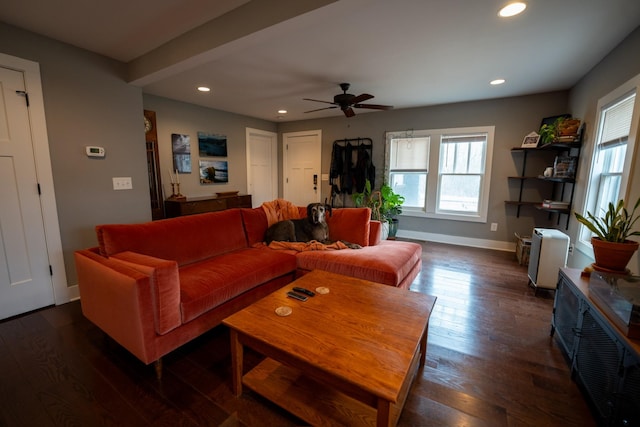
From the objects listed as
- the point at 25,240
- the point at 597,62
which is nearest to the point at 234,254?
the point at 25,240

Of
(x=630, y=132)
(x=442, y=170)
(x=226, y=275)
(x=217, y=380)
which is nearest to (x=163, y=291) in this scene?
(x=226, y=275)

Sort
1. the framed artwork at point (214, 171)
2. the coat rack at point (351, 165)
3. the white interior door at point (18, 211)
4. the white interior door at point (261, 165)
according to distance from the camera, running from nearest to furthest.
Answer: the white interior door at point (18, 211) → the framed artwork at point (214, 171) → the coat rack at point (351, 165) → the white interior door at point (261, 165)

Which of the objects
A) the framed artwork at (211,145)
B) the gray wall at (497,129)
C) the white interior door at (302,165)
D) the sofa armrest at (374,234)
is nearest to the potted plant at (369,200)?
the gray wall at (497,129)

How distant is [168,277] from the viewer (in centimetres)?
151

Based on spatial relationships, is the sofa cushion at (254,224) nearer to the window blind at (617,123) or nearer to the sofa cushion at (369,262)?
the sofa cushion at (369,262)

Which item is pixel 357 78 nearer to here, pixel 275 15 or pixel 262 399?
pixel 275 15

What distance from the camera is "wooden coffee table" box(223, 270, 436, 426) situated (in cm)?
103

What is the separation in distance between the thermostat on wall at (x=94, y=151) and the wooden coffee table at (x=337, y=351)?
2.41 metres

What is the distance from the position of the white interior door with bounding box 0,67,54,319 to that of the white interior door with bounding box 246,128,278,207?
10.9ft

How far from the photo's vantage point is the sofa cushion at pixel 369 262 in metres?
2.18

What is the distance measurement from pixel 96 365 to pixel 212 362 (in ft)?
2.36

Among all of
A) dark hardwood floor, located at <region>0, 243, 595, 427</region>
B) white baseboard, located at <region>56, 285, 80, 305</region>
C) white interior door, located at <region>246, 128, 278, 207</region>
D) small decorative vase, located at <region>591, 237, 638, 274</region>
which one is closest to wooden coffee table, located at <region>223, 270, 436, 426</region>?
dark hardwood floor, located at <region>0, 243, 595, 427</region>

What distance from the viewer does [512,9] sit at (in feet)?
6.03

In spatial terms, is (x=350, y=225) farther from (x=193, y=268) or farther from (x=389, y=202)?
(x=389, y=202)
